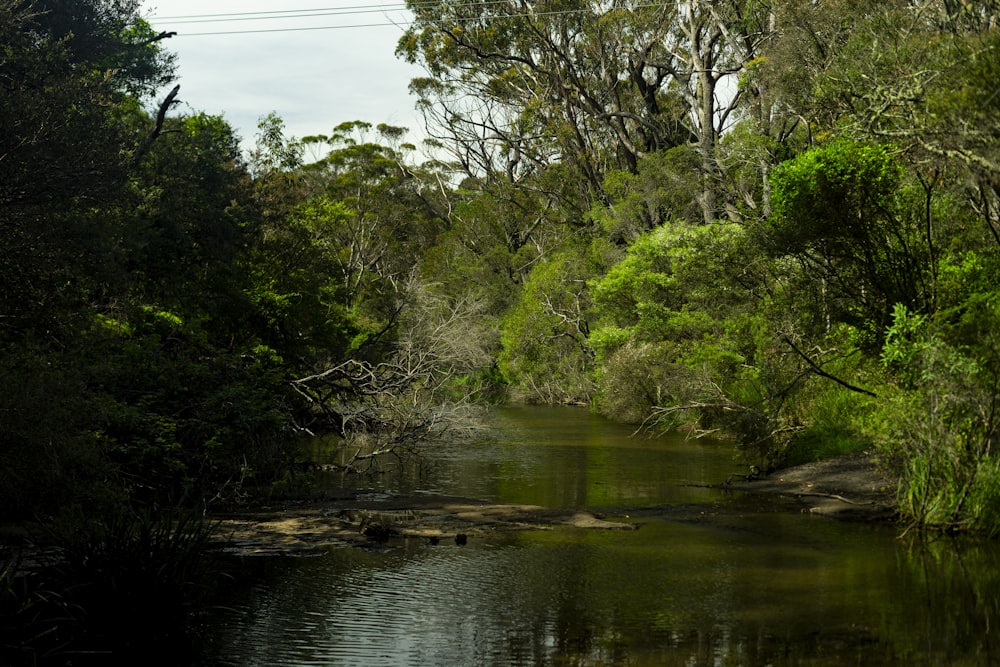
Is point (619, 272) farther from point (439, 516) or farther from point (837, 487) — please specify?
point (439, 516)

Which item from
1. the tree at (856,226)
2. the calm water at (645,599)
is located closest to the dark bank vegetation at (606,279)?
the tree at (856,226)

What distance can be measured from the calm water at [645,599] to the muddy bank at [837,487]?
2.35ft

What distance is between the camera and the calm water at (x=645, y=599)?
894 cm

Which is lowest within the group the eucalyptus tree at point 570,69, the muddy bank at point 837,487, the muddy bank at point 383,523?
the muddy bank at point 383,523

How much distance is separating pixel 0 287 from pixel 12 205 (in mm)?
1231

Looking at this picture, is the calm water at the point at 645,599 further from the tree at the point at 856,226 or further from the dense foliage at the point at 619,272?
the tree at the point at 856,226

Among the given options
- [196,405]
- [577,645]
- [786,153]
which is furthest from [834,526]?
[786,153]

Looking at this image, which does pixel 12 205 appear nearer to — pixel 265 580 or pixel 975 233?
pixel 265 580

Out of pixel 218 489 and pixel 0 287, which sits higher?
pixel 0 287

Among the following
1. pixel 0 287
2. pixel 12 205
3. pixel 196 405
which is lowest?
pixel 196 405

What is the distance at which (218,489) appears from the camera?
15.7m

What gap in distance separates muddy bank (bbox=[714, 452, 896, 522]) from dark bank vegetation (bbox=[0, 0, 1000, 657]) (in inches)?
26.3

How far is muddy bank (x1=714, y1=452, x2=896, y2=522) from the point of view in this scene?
16.1m

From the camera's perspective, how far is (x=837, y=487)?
18.0 m
